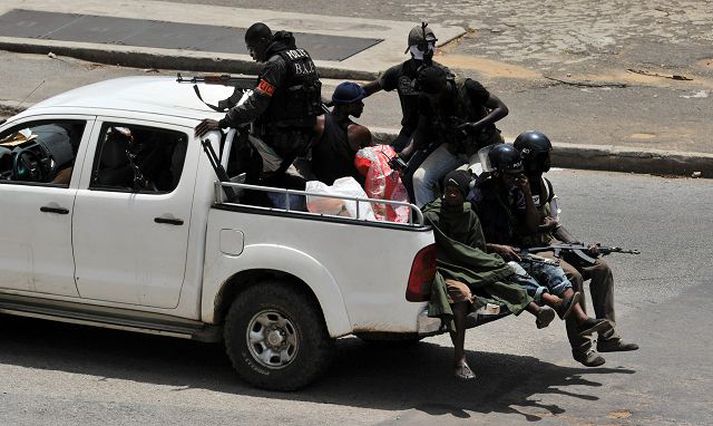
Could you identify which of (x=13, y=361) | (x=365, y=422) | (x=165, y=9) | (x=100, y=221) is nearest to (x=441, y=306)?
(x=365, y=422)

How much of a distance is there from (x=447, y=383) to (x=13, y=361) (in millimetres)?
2921

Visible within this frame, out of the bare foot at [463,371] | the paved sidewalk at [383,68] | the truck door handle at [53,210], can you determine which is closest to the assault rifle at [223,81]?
the truck door handle at [53,210]

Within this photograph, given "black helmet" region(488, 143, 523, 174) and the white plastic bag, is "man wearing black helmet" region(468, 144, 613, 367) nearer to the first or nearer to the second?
"black helmet" region(488, 143, 523, 174)

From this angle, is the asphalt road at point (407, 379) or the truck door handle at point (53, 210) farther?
the truck door handle at point (53, 210)

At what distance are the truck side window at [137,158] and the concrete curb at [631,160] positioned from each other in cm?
662

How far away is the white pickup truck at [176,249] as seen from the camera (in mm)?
8258

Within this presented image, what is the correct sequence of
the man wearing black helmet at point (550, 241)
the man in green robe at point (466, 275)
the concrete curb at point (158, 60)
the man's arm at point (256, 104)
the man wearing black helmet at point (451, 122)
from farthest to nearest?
the concrete curb at point (158, 60) → the man wearing black helmet at point (451, 122) → the man wearing black helmet at point (550, 241) → the man's arm at point (256, 104) → the man in green robe at point (466, 275)

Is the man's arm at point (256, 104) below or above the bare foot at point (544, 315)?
above

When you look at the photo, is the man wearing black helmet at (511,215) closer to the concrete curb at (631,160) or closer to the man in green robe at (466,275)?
the man in green robe at (466,275)

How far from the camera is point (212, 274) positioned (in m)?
8.58

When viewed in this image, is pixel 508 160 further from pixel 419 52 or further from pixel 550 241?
pixel 419 52

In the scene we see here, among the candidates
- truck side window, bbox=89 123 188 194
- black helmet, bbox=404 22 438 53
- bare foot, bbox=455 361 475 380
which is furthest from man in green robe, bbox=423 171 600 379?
black helmet, bbox=404 22 438 53

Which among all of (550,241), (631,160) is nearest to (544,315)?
(550,241)

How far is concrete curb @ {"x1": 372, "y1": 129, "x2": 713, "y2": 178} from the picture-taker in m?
14.2
